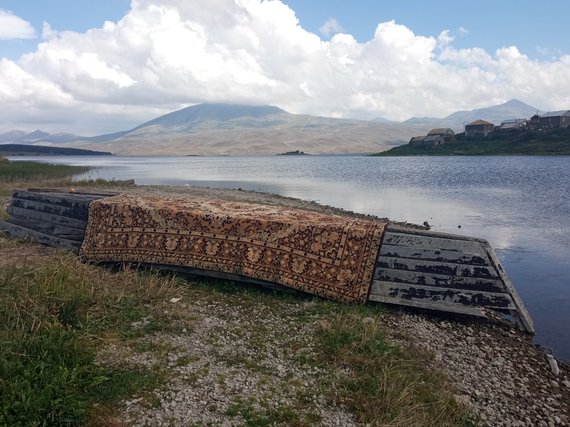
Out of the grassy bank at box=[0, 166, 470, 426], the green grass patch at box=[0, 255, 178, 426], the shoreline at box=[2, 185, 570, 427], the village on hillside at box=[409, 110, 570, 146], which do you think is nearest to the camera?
the green grass patch at box=[0, 255, 178, 426]

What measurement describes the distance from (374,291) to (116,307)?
4.76 meters

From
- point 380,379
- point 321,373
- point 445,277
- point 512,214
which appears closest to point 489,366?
point 445,277

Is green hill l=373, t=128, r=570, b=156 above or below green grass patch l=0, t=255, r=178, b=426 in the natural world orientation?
above

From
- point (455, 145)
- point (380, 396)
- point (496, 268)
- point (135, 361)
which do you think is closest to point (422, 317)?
point (496, 268)

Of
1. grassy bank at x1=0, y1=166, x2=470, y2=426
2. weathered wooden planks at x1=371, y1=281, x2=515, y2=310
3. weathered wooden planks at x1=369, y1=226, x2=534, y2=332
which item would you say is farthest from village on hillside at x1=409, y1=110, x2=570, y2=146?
grassy bank at x1=0, y1=166, x2=470, y2=426

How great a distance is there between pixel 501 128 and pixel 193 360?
127 metres

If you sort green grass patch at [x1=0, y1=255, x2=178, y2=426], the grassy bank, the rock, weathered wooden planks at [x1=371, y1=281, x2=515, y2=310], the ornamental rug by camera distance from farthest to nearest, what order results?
the ornamental rug, weathered wooden planks at [x1=371, y1=281, x2=515, y2=310], the rock, the grassy bank, green grass patch at [x1=0, y1=255, x2=178, y2=426]

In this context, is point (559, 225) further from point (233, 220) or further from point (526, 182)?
point (526, 182)

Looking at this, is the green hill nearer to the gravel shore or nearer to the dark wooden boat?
the dark wooden boat

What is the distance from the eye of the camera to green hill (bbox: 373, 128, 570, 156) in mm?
88812

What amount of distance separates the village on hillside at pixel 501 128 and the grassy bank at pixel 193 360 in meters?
113

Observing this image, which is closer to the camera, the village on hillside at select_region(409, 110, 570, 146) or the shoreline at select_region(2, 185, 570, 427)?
the shoreline at select_region(2, 185, 570, 427)

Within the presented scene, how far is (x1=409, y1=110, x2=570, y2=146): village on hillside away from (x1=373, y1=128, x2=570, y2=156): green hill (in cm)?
237

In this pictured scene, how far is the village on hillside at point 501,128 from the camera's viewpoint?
107 m
